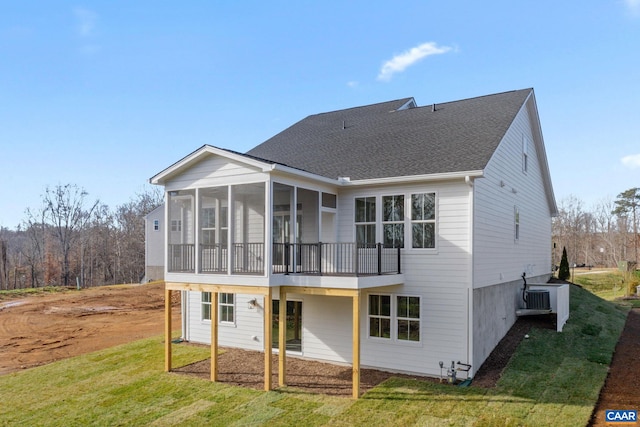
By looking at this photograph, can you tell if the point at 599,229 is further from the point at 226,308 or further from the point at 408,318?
the point at 226,308

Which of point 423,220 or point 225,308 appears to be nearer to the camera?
point 423,220

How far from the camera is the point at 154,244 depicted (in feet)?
111

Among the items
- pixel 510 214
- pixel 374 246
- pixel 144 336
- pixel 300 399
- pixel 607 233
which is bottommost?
pixel 144 336

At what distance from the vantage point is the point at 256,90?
69.4ft

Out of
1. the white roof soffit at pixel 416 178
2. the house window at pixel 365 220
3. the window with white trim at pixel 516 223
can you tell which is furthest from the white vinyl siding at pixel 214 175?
the window with white trim at pixel 516 223

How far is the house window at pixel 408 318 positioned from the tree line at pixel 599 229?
37.2 metres

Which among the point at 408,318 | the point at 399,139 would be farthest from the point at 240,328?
the point at 399,139

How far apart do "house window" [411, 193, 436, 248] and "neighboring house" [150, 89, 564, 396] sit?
27 millimetres

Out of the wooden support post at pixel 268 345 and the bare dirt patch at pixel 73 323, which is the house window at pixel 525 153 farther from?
the bare dirt patch at pixel 73 323

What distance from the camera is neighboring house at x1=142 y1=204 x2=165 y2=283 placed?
3341 centimetres

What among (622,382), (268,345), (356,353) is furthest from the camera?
(268,345)

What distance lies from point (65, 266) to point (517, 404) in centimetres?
4447

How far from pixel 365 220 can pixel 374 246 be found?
0.85m

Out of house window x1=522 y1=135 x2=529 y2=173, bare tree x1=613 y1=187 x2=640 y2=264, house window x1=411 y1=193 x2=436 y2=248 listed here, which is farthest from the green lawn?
bare tree x1=613 y1=187 x2=640 y2=264
